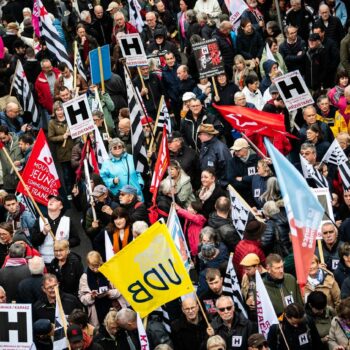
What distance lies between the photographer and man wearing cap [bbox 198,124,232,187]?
1966 centimetres

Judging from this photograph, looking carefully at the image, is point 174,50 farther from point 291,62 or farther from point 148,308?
point 148,308

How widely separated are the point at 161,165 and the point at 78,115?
207 centimetres

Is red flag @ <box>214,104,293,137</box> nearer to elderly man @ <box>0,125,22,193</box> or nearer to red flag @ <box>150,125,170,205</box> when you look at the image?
red flag @ <box>150,125,170,205</box>

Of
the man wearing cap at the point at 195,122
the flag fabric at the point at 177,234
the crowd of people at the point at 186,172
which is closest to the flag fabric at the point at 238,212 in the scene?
the crowd of people at the point at 186,172

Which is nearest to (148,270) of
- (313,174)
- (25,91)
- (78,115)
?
(313,174)

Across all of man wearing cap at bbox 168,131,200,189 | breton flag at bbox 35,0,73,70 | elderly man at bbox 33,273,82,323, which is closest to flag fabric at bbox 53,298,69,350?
elderly man at bbox 33,273,82,323

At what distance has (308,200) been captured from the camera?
15016 mm

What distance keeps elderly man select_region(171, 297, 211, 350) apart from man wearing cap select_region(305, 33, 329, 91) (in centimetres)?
810

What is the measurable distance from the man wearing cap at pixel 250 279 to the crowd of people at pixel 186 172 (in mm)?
16

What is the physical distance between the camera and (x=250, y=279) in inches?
635

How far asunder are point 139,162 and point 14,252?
3014 millimetres

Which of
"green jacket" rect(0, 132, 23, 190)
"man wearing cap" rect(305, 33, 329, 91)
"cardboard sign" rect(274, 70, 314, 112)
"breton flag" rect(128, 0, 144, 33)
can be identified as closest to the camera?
"cardboard sign" rect(274, 70, 314, 112)

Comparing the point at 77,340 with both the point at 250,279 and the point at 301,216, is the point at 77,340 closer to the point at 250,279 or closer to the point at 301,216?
the point at 250,279

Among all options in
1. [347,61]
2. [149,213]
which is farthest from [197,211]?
[347,61]
